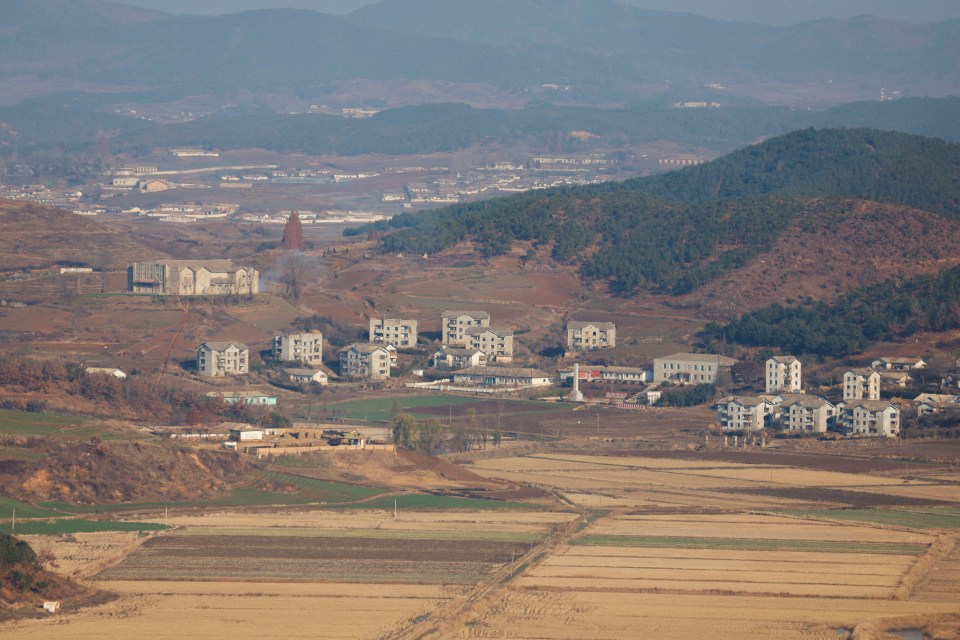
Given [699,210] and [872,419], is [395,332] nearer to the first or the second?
[872,419]

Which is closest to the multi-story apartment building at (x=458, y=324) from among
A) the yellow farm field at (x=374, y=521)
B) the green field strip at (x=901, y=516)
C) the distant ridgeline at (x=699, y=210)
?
the distant ridgeline at (x=699, y=210)

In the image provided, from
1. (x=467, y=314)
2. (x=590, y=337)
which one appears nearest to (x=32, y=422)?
(x=467, y=314)

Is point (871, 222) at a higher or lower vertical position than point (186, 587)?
higher

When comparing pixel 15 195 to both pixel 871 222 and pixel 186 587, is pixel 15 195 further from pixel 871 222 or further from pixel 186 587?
pixel 186 587

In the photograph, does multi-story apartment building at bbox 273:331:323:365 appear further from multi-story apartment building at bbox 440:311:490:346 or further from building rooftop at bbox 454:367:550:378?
multi-story apartment building at bbox 440:311:490:346

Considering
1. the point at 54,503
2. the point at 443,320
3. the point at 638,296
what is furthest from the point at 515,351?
the point at 54,503

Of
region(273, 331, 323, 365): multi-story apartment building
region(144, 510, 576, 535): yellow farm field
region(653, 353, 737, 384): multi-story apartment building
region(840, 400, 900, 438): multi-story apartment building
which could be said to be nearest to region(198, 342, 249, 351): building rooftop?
region(273, 331, 323, 365): multi-story apartment building
